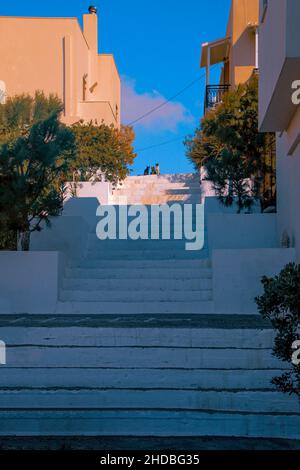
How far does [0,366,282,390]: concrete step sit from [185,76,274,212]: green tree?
645 cm

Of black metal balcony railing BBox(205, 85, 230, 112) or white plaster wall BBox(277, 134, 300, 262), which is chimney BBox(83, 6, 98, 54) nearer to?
black metal balcony railing BBox(205, 85, 230, 112)

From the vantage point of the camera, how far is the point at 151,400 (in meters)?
6.10

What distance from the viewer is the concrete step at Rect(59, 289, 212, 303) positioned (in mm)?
9031

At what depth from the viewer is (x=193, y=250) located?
37.0 feet

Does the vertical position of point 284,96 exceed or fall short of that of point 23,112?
it falls short

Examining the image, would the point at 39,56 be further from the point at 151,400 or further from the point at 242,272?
the point at 151,400

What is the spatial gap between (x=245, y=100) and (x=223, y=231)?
3.83 meters

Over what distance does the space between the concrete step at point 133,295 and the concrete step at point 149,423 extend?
131 inches

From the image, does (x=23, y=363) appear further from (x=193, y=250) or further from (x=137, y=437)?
(x=193, y=250)

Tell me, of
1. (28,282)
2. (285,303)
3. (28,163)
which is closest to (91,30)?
(28,163)

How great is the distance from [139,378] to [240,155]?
22.7 feet

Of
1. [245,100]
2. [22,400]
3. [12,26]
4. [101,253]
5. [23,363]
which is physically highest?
[12,26]

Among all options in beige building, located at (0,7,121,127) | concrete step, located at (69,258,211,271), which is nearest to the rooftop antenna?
beige building, located at (0,7,121,127)
